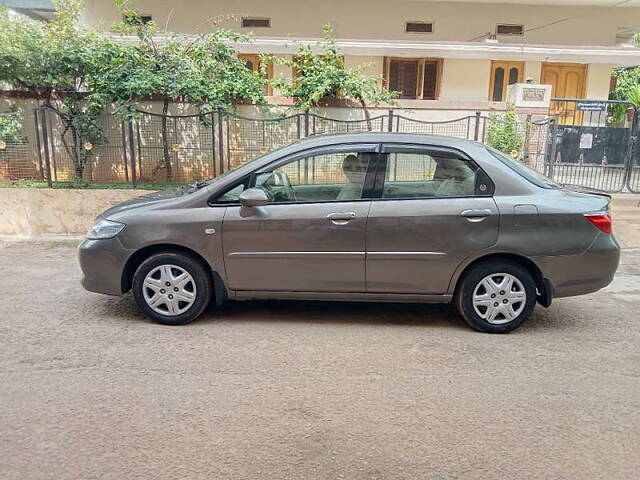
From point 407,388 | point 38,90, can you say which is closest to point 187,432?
point 407,388

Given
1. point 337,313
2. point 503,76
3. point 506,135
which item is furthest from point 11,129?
point 503,76

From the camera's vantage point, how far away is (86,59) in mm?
9398

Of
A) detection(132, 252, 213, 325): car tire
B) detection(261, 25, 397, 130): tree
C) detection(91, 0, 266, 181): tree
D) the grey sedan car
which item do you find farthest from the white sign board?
detection(132, 252, 213, 325): car tire

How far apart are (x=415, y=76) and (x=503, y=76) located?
8.46 feet

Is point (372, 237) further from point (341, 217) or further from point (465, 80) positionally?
point (465, 80)

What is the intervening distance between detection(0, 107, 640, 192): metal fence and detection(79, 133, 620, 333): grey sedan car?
4.81 m

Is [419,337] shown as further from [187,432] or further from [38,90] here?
[38,90]

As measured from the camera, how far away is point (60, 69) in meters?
9.57

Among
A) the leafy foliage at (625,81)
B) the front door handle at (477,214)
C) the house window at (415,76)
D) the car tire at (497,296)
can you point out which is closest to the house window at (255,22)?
the house window at (415,76)

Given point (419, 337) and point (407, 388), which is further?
point (419, 337)

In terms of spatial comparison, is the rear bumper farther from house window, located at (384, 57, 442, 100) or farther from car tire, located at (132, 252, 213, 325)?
house window, located at (384, 57, 442, 100)

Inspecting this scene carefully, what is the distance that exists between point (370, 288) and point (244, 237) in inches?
47.6

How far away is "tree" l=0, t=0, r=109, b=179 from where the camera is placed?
9.31 metres

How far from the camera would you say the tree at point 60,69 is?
9312mm
